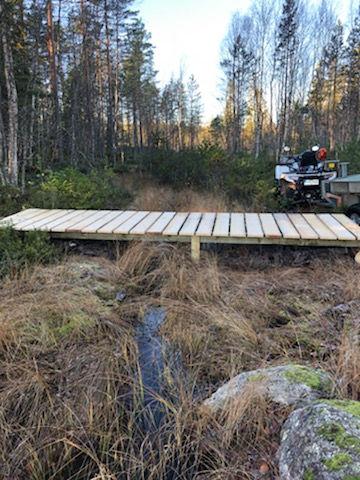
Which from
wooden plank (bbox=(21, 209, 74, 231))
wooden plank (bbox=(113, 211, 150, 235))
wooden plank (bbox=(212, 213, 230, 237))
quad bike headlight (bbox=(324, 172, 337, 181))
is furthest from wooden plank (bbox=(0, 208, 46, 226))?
quad bike headlight (bbox=(324, 172, 337, 181))

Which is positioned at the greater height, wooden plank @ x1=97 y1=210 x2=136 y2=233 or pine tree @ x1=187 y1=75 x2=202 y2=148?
pine tree @ x1=187 y1=75 x2=202 y2=148

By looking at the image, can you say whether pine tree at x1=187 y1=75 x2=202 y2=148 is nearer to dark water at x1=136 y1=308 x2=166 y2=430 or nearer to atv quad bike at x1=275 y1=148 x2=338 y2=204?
atv quad bike at x1=275 y1=148 x2=338 y2=204

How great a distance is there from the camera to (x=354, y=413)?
4.34 feet

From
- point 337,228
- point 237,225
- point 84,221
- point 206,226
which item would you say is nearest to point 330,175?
point 337,228

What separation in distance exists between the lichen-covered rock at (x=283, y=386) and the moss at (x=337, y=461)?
46 cm

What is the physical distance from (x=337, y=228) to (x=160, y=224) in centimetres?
195

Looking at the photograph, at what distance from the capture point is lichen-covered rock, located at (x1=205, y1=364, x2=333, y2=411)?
5.35ft

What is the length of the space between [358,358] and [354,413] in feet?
2.07

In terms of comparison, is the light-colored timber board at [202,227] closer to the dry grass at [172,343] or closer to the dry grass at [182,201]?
the dry grass at [172,343]

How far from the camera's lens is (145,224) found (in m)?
4.00

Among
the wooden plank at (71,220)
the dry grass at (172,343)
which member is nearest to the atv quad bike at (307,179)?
the dry grass at (172,343)

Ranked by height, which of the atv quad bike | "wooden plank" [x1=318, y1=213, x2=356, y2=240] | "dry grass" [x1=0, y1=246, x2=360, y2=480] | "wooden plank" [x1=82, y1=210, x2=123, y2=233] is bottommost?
"dry grass" [x1=0, y1=246, x2=360, y2=480]

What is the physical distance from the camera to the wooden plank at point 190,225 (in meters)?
3.60

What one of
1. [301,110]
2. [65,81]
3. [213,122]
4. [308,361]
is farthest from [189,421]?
[213,122]
